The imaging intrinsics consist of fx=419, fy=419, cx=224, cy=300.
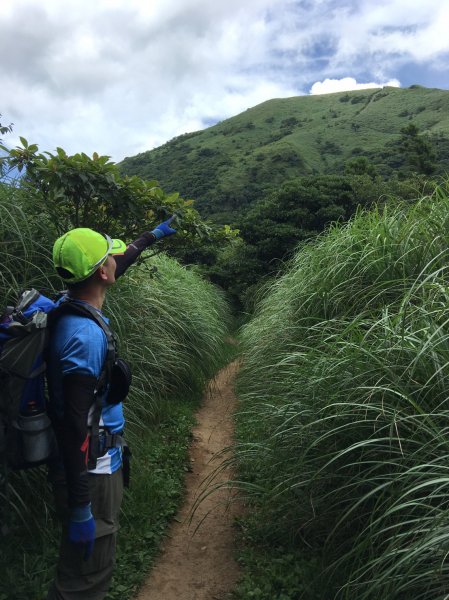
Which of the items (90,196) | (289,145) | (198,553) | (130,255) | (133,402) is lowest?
(198,553)

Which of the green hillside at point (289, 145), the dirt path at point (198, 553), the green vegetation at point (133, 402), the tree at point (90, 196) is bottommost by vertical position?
the dirt path at point (198, 553)

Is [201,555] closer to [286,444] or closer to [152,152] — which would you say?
[286,444]

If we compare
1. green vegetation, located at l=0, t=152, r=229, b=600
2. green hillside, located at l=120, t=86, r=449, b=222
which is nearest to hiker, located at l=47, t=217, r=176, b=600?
green vegetation, located at l=0, t=152, r=229, b=600

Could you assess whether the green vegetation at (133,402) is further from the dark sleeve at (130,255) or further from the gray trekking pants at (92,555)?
the dark sleeve at (130,255)

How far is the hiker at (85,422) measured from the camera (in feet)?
5.65

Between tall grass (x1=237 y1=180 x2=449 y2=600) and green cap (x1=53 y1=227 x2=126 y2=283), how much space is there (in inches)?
58.1

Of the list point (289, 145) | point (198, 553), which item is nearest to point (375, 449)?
point (198, 553)

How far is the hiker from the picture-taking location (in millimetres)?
1724

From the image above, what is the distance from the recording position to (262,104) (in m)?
116

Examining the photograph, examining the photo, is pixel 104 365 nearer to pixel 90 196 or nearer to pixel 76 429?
pixel 76 429

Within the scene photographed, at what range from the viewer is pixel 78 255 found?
191cm

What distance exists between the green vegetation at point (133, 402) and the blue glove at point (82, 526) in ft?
1.23

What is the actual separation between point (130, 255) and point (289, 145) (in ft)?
226

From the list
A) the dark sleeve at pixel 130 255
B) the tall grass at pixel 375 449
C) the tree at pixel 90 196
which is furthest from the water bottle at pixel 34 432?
the tree at pixel 90 196
